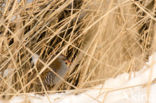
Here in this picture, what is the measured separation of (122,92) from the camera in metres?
1.54

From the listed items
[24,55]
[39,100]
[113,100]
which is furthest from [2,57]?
[113,100]

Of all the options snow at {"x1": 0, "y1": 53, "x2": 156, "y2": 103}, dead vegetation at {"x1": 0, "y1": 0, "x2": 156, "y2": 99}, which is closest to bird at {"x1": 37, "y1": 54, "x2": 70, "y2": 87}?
dead vegetation at {"x1": 0, "y1": 0, "x2": 156, "y2": 99}

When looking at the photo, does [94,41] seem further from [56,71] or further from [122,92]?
[56,71]

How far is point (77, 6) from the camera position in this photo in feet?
8.05

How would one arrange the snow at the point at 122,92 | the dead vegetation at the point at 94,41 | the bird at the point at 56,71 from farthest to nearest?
the bird at the point at 56,71 → the dead vegetation at the point at 94,41 → the snow at the point at 122,92

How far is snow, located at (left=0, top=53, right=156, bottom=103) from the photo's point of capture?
4.75ft

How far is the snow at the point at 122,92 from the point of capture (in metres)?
1.45

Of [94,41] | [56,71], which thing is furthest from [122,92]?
[56,71]

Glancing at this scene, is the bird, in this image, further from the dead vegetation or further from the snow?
the snow

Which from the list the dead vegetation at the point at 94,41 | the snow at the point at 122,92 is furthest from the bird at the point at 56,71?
the snow at the point at 122,92

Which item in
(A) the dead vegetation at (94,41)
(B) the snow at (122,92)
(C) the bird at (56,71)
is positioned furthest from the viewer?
(C) the bird at (56,71)

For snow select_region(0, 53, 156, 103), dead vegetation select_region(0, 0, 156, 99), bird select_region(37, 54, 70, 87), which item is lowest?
bird select_region(37, 54, 70, 87)

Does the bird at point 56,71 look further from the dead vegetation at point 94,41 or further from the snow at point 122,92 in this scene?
the snow at point 122,92

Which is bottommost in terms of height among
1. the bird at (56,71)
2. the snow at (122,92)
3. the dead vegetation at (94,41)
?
the bird at (56,71)
